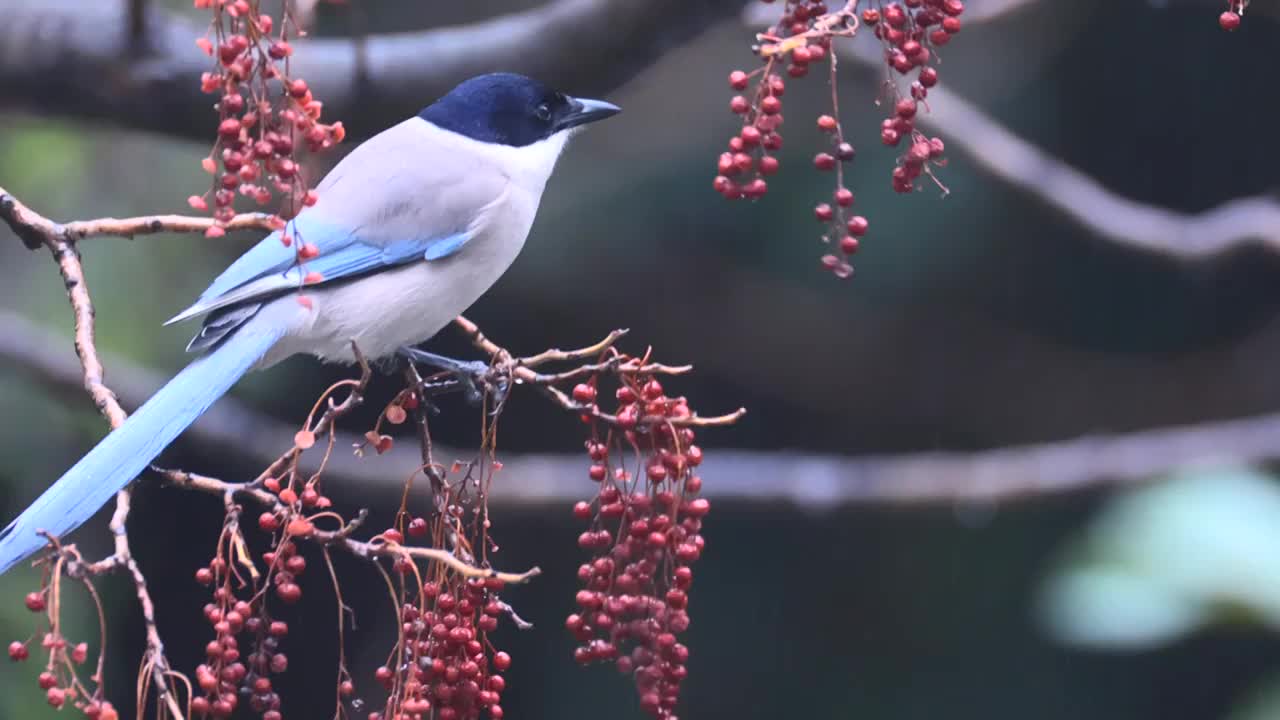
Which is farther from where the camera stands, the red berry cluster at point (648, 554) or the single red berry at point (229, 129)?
the red berry cluster at point (648, 554)

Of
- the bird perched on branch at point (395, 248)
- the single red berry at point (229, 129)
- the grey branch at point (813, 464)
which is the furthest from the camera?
the grey branch at point (813, 464)

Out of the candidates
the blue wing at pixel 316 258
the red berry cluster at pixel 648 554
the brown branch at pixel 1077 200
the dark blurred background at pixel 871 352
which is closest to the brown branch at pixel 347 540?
the red berry cluster at pixel 648 554

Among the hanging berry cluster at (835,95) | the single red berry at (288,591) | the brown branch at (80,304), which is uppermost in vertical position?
the hanging berry cluster at (835,95)

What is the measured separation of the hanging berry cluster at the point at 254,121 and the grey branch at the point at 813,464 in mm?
2355

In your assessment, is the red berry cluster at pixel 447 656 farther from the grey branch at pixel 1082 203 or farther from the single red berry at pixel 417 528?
the grey branch at pixel 1082 203

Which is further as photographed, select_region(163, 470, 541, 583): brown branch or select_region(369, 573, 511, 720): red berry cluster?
select_region(369, 573, 511, 720): red berry cluster

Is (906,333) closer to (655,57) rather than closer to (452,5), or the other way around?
(452,5)

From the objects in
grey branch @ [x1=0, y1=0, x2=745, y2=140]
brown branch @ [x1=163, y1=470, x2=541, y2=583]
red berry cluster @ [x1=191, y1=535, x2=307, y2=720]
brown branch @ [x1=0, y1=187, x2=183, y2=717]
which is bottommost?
red berry cluster @ [x1=191, y1=535, x2=307, y2=720]

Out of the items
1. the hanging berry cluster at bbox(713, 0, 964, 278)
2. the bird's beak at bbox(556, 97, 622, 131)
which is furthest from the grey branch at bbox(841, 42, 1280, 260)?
the hanging berry cluster at bbox(713, 0, 964, 278)

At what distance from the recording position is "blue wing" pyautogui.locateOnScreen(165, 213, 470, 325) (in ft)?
7.64

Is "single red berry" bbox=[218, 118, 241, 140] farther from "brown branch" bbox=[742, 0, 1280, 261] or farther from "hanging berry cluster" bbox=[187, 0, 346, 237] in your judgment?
"brown branch" bbox=[742, 0, 1280, 261]

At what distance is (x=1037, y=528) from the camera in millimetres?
4617

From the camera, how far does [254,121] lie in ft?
5.06

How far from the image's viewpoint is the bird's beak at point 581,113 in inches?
114
